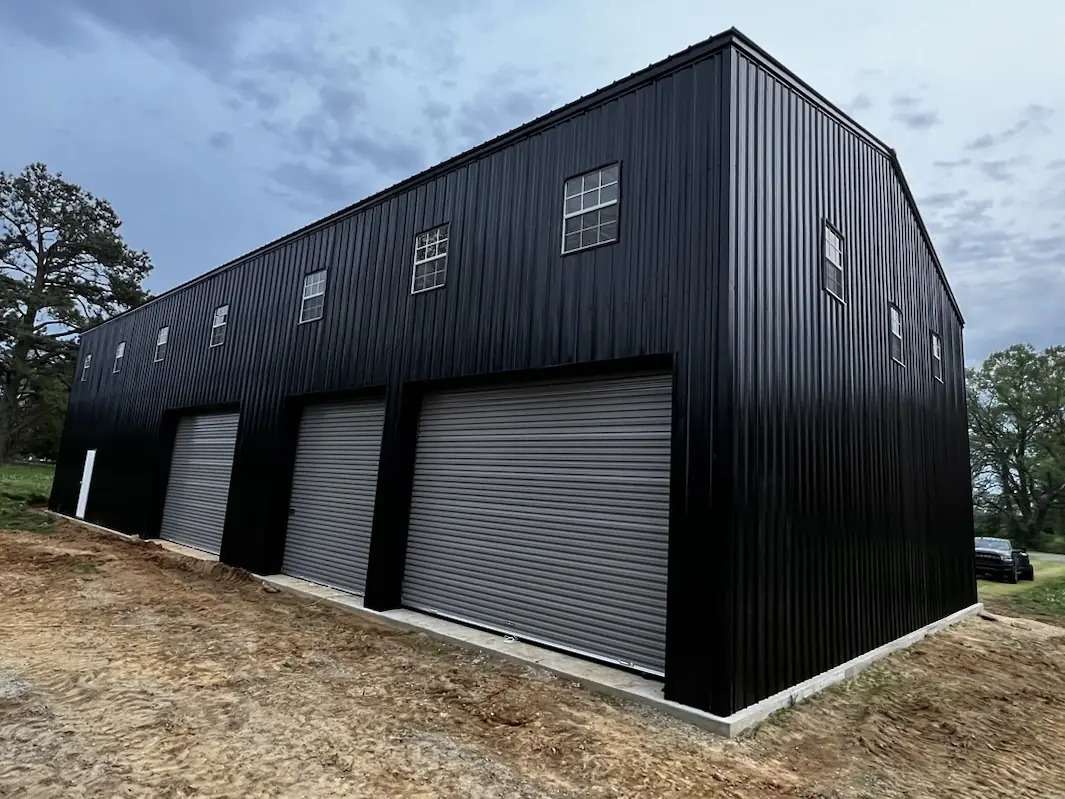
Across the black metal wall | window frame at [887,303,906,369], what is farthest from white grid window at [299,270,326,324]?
window frame at [887,303,906,369]

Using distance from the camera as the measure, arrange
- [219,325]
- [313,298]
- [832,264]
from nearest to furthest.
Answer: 1. [832,264]
2. [313,298]
3. [219,325]

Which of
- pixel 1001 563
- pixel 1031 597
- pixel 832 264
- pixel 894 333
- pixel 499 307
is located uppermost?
pixel 832 264

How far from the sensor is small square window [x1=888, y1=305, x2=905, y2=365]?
9906mm

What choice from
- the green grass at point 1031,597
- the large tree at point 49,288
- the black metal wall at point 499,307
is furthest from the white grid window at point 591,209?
the large tree at point 49,288

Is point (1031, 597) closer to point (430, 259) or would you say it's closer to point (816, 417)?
point (816, 417)

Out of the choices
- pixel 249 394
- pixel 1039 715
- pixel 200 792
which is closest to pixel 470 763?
pixel 200 792

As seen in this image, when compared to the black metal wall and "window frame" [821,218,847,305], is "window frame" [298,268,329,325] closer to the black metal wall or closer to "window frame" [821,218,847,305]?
the black metal wall

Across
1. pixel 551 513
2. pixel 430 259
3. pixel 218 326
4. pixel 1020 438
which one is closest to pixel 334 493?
pixel 430 259

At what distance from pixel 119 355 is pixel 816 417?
21.1m

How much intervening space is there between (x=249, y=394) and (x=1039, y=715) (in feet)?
44.8

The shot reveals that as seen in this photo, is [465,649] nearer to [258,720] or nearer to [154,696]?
[258,720]

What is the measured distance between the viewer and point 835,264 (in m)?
8.29

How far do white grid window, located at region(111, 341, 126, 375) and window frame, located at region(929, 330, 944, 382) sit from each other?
22322 mm

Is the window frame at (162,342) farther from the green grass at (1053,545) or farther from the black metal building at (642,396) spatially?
the green grass at (1053,545)
